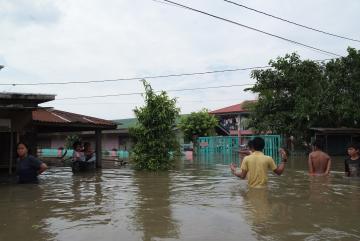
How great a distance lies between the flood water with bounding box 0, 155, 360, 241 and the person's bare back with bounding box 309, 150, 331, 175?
41cm

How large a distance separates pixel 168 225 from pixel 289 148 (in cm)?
2824

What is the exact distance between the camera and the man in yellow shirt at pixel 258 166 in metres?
8.04

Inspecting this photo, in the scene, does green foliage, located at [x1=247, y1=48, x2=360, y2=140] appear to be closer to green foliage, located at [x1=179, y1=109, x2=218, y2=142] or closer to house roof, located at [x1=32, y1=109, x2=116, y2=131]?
green foliage, located at [x1=179, y1=109, x2=218, y2=142]

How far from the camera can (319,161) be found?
11742 mm

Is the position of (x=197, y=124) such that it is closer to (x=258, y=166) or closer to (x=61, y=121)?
(x=61, y=121)

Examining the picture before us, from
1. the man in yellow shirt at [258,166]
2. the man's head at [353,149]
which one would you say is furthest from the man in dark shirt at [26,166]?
the man's head at [353,149]

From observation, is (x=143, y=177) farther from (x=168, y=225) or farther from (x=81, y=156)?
(x=168, y=225)

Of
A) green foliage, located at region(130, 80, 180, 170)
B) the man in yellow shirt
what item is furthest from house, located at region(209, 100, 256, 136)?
the man in yellow shirt

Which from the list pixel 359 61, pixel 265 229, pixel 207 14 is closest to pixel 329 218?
pixel 265 229

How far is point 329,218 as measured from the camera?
7.32m

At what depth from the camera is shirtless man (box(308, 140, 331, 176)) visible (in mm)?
11670

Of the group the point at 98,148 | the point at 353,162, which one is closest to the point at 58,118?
the point at 98,148

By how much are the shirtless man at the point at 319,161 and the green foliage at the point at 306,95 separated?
16772 mm

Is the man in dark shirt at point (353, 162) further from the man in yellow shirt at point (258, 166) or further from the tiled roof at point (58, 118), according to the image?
the tiled roof at point (58, 118)
